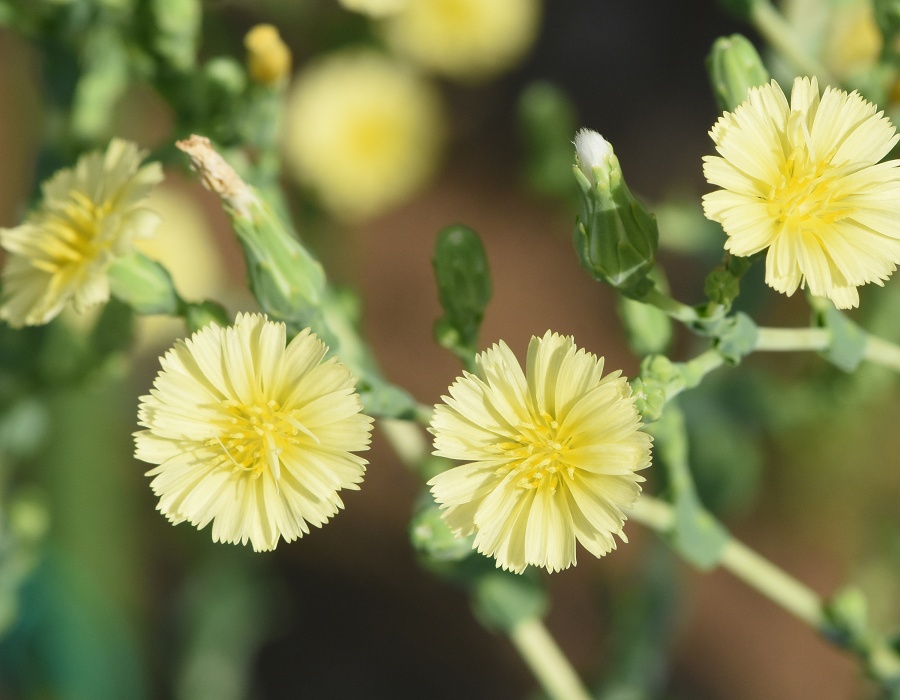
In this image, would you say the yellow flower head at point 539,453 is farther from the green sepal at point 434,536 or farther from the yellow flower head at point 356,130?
the yellow flower head at point 356,130

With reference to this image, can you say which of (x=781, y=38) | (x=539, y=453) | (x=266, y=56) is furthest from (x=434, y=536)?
(x=781, y=38)

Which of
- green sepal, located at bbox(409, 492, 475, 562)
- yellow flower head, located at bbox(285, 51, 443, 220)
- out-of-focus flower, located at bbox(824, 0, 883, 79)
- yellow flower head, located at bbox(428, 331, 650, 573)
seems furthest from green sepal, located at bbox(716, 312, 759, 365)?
yellow flower head, located at bbox(285, 51, 443, 220)

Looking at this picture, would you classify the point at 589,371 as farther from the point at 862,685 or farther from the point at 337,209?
the point at 862,685

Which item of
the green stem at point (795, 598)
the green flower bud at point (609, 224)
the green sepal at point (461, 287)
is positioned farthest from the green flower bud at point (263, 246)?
the green stem at point (795, 598)

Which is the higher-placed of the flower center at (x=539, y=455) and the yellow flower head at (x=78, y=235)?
the yellow flower head at (x=78, y=235)

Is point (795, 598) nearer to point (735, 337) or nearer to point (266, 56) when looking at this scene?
point (735, 337)

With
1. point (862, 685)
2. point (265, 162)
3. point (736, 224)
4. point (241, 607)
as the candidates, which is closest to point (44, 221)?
point (265, 162)

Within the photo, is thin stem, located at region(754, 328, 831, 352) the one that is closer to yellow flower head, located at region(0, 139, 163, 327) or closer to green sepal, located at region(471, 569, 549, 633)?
green sepal, located at region(471, 569, 549, 633)
